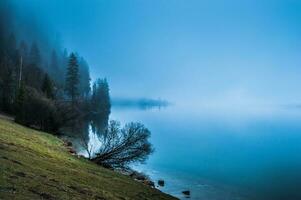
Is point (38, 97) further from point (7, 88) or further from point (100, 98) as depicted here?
point (100, 98)

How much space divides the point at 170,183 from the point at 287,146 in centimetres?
4938

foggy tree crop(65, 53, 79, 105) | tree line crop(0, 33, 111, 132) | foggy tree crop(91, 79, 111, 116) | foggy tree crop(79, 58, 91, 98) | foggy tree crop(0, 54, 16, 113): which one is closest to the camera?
tree line crop(0, 33, 111, 132)

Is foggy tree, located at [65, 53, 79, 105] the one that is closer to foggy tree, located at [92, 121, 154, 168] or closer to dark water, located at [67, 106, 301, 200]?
dark water, located at [67, 106, 301, 200]

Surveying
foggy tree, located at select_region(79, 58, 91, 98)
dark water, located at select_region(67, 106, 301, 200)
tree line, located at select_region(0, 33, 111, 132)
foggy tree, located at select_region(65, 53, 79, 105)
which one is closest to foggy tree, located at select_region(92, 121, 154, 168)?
dark water, located at select_region(67, 106, 301, 200)

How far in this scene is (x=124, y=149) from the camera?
44.4m

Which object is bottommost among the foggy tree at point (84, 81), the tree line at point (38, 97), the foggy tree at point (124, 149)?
the foggy tree at point (124, 149)

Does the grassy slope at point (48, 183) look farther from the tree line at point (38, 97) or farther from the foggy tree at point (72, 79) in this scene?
the foggy tree at point (72, 79)

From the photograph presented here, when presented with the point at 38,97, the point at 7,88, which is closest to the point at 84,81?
the point at 7,88

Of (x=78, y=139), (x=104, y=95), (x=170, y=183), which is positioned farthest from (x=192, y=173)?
(x=104, y=95)

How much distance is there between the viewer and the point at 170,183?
4388cm

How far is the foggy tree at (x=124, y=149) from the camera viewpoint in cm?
4397

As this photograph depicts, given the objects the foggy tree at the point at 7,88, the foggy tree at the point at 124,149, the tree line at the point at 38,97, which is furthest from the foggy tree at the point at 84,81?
the foggy tree at the point at 124,149

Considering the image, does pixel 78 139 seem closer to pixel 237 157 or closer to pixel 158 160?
pixel 158 160

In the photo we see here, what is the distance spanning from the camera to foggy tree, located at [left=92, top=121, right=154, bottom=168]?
43969 millimetres
